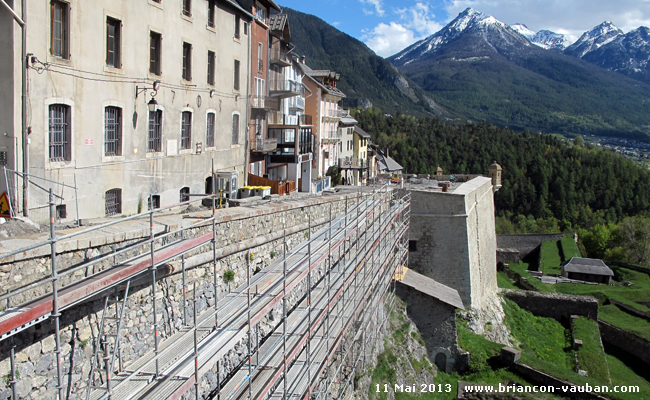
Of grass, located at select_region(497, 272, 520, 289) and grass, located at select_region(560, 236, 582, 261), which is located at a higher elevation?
grass, located at select_region(497, 272, 520, 289)

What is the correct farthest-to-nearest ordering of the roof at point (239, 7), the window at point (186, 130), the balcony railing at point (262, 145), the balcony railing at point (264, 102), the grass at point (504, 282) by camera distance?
the grass at point (504, 282)
the balcony railing at point (262, 145)
the balcony railing at point (264, 102)
the roof at point (239, 7)
the window at point (186, 130)

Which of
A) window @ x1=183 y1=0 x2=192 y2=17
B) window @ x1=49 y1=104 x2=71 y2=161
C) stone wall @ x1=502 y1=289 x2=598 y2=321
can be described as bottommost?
stone wall @ x1=502 y1=289 x2=598 y2=321

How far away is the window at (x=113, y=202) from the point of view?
1300cm

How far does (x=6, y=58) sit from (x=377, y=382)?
Answer: 11540mm

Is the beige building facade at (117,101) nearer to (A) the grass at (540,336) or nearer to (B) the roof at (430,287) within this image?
(B) the roof at (430,287)

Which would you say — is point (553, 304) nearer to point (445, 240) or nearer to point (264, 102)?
point (445, 240)

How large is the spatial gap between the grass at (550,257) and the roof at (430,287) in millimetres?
29669

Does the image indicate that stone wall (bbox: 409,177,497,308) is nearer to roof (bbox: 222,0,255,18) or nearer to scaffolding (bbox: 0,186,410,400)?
scaffolding (bbox: 0,186,410,400)

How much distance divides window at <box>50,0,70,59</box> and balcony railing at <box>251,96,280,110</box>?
11.4 m

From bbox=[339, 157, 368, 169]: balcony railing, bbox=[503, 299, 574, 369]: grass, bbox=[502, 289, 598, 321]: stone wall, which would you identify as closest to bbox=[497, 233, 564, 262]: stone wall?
bbox=[339, 157, 368, 169]: balcony railing

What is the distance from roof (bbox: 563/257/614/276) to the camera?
42906 millimetres

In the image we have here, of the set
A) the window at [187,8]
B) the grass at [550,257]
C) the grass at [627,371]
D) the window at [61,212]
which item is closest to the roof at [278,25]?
the window at [187,8]

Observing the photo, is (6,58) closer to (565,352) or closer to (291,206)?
(291,206)

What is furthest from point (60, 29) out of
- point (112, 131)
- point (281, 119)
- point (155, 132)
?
point (281, 119)
